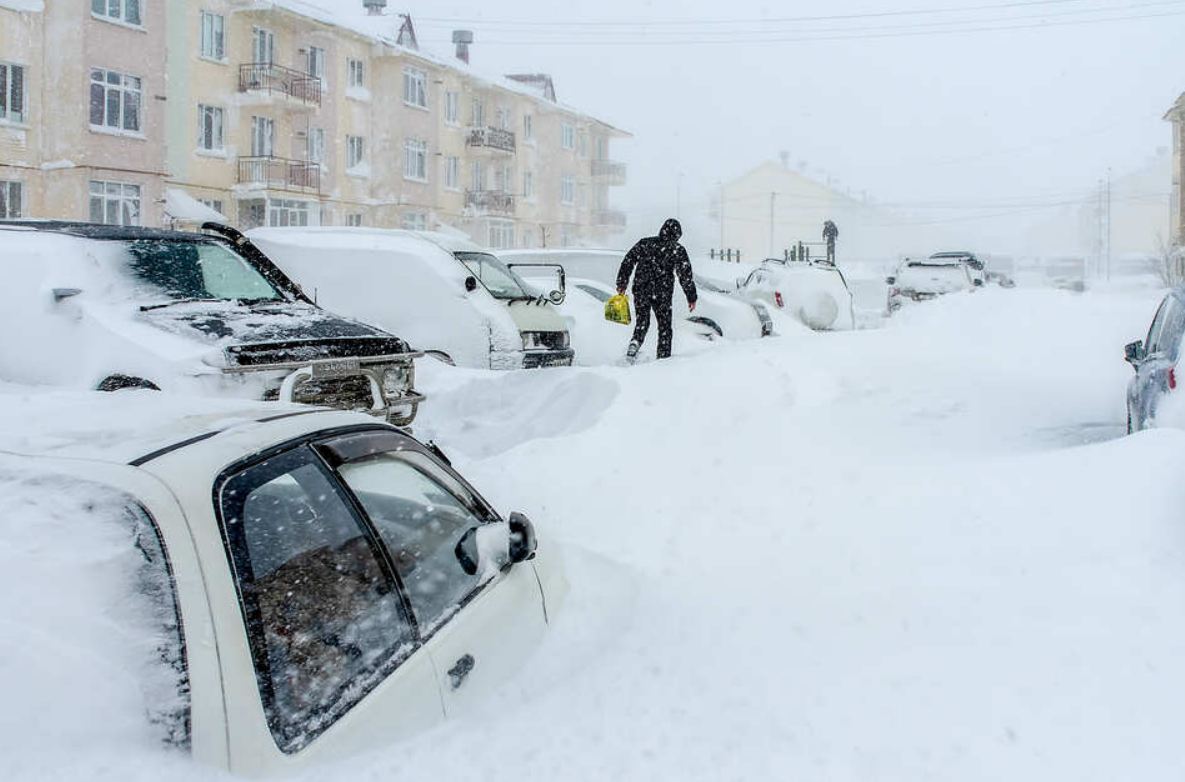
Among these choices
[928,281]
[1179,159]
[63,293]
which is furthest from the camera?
[1179,159]

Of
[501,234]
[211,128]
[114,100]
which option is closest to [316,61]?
[211,128]

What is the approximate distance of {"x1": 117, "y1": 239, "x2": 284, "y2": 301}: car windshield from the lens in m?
7.40

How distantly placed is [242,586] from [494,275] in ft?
34.7

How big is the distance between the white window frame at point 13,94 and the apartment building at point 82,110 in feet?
0.08

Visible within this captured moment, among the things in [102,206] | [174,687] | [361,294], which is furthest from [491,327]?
[102,206]

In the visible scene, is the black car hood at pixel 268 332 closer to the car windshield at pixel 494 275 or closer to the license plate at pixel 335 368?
the license plate at pixel 335 368

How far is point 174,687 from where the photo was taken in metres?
2.09

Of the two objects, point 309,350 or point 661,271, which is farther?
point 661,271

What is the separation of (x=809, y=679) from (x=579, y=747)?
3.07ft

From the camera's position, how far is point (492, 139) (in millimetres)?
49156

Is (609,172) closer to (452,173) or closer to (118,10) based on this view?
(452,173)

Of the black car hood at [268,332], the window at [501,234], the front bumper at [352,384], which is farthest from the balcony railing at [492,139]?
the front bumper at [352,384]

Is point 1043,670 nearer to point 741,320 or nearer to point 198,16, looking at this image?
point 741,320

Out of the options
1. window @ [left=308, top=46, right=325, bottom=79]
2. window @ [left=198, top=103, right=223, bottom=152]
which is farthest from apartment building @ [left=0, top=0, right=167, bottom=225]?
window @ [left=308, top=46, right=325, bottom=79]
